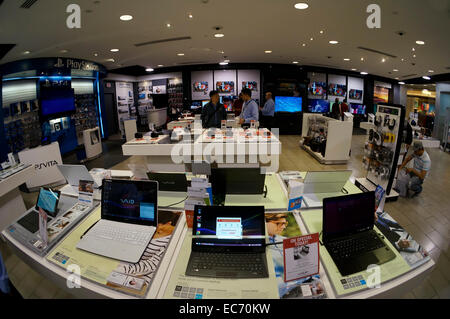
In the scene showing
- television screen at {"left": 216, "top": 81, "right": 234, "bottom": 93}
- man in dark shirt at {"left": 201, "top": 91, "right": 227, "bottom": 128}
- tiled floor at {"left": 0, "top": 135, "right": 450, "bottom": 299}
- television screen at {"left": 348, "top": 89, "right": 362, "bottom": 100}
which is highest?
television screen at {"left": 216, "top": 81, "right": 234, "bottom": 93}

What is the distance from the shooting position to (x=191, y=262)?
4.64 ft

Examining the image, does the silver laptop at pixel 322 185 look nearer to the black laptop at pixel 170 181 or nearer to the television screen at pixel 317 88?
the black laptop at pixel 170 181

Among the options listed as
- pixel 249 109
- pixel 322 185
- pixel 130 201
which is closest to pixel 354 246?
pixel 322 185

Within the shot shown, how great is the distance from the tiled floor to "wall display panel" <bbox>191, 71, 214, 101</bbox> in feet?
15.7

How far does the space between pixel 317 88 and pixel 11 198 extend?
37.5 ft

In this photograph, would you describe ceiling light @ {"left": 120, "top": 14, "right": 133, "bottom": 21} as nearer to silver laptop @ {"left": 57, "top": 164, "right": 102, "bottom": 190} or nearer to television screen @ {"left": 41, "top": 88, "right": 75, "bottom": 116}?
silver laptop @ {"left": 57, "top": 164, "right": 102, "bottom": 190}

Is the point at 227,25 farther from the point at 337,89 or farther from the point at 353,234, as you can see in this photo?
the point at 337,89

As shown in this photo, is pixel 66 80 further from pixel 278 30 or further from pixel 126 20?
pixel 278 30

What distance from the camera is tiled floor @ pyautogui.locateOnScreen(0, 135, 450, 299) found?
2215 mm

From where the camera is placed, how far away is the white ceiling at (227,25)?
9.89 ft

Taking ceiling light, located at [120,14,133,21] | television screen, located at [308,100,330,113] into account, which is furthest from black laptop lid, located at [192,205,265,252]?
television screen, located at [308,100,330,113]

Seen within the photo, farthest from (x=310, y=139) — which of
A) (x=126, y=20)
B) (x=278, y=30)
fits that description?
(x=126, y=20)

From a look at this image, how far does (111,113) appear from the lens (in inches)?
426

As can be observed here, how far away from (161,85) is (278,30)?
782 cm
